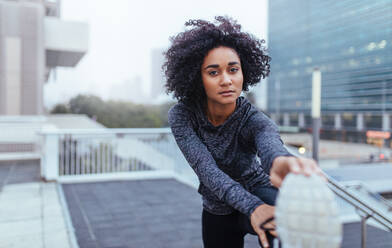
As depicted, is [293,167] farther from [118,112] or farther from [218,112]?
[118,112]

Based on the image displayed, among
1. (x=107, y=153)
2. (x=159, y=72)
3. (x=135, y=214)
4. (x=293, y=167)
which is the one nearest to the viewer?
(x=293, y=167)

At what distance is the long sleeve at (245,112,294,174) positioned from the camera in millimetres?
896

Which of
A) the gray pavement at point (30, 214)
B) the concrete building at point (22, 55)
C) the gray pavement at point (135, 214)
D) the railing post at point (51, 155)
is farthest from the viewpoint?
the concrete building at point (22, 55)

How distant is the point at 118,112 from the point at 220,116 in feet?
31.2

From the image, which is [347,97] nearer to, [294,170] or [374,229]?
[374,229]

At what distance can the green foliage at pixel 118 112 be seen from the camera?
10130 millimetres

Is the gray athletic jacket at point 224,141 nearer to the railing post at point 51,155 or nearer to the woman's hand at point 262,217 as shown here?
the woman's hand at point 262,217

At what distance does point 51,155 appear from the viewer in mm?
5801

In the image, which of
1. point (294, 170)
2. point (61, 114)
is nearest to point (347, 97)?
point (294, 170)

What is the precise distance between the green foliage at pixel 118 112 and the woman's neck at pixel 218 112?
8.91m

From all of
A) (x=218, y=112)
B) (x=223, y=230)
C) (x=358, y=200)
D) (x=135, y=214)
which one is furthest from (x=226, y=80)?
(x=135, y=214)

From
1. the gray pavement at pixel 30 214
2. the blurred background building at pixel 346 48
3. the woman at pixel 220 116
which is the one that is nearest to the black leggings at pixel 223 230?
the woman at pixel 220 116

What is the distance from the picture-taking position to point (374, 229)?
459 cm

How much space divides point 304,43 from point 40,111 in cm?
772
